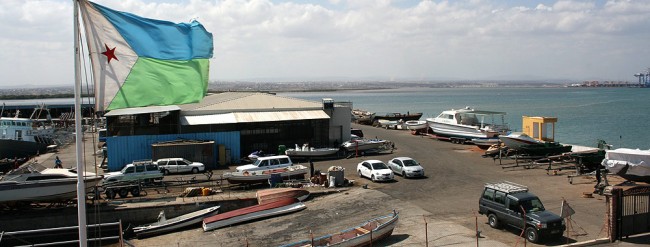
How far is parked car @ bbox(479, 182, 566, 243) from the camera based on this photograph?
53.8ft

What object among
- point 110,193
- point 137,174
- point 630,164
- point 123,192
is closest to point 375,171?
point 630,164

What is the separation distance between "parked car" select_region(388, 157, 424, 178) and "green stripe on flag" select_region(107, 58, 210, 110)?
20.7m

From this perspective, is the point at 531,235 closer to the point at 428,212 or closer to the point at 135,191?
the point at 428,212

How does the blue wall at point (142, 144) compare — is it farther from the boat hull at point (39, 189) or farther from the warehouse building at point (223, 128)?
the boat hull at point (39, 189)

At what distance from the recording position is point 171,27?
807 centimetres

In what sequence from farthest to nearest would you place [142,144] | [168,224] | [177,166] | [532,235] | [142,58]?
[142,144], [177,166], [168,224], [532,235], [142,58]

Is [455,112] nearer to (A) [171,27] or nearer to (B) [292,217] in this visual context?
(B) [292,217]

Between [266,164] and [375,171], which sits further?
[266,164]

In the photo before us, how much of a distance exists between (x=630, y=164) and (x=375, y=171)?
1201 cm

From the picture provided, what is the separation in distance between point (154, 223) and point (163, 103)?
52.0 ft

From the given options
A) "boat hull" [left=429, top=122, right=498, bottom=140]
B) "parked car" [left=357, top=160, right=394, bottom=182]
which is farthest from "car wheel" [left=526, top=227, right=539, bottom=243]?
"boat hull" [left=429, top=122, right=498, bottom=140]

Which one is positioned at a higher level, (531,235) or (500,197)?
(500,197)

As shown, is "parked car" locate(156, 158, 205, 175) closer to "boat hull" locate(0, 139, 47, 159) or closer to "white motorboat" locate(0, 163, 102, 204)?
"white motorboat" locate(0, 163, 102, 204)

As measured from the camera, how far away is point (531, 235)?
54.6 ft
